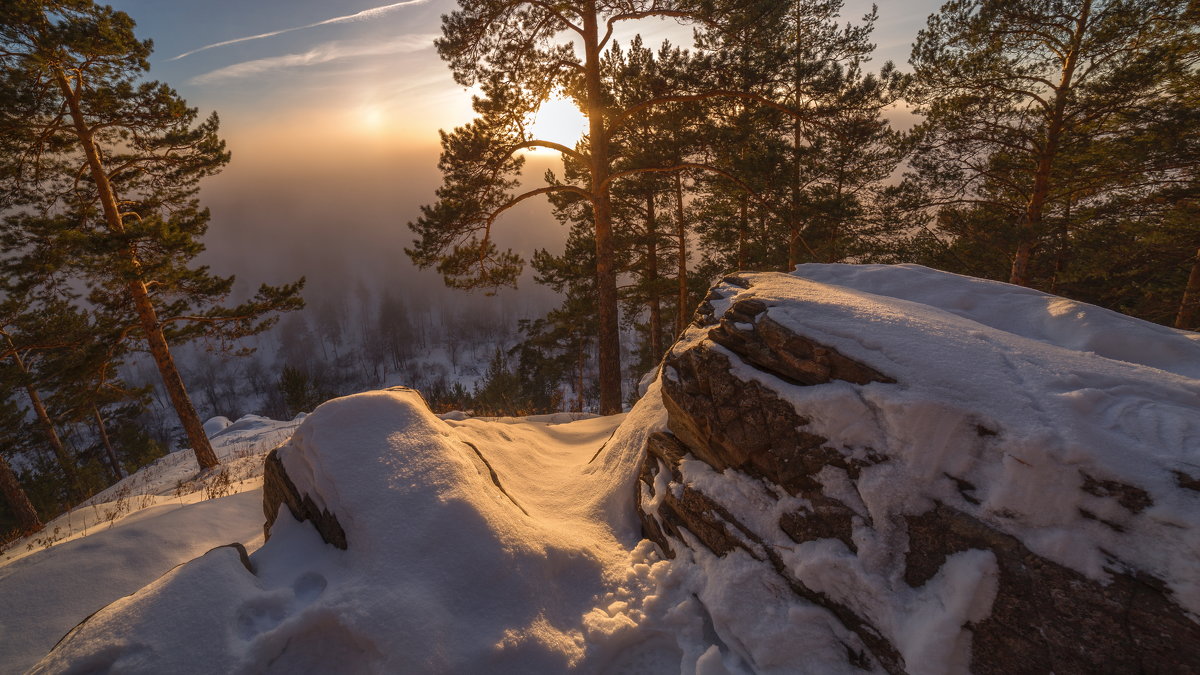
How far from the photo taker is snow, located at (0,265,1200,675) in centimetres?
225

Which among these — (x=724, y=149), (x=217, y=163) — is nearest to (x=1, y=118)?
(x=217, y=163)

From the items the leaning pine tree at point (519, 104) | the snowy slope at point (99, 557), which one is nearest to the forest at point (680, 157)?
the leaning pine tree at point (519, 104)

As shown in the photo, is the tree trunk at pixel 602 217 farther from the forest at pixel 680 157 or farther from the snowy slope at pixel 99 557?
the snowy slope at pixel 99 557

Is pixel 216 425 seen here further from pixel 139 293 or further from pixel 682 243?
pixel 682 243

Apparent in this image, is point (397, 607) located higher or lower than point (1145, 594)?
lower

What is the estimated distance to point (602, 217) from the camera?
9.11 metres

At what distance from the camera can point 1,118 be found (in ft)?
26.1

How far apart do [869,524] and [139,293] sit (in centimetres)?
1471

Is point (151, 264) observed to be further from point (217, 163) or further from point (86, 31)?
point (86, 31)

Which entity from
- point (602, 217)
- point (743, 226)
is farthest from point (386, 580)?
point (743, 226)

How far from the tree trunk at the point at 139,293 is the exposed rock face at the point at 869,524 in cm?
1195

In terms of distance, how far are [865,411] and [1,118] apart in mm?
15251

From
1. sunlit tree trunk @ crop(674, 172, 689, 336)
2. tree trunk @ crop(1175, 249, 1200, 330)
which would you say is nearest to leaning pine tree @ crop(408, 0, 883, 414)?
sunlit tree trunk @ crop(674, 172, 689, 336)

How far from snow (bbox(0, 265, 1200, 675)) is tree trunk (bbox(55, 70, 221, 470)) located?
7632mm
